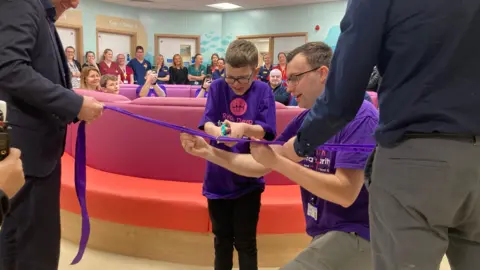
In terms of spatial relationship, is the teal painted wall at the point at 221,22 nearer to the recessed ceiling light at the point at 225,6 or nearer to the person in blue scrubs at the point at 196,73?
the recessed ceiling light at the point at 225,6

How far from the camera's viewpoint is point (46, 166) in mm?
1547

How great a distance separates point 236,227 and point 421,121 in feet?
4.12

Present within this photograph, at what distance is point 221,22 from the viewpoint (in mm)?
13688

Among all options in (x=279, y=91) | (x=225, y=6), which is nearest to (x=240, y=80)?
(x=279, y=91)

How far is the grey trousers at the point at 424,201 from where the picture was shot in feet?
2.95

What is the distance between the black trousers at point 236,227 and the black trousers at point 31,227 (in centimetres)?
74

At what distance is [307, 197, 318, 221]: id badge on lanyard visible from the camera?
1.54 meters

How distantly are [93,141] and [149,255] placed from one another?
1.07 metres

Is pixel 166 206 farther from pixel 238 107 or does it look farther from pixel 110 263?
pixel 238 107

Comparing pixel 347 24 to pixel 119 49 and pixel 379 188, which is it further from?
pixel 119 49

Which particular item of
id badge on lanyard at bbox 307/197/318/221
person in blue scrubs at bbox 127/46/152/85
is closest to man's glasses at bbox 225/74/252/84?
id badge on lanyard at bbox 307/197/318/221

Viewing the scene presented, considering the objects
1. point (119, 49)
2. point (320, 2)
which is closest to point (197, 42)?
point (119, 49)

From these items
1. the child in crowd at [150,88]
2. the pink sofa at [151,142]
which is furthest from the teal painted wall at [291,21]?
the pink sofa at [151,142]

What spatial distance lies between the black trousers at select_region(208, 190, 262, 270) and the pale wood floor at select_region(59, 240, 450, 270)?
57 cm
